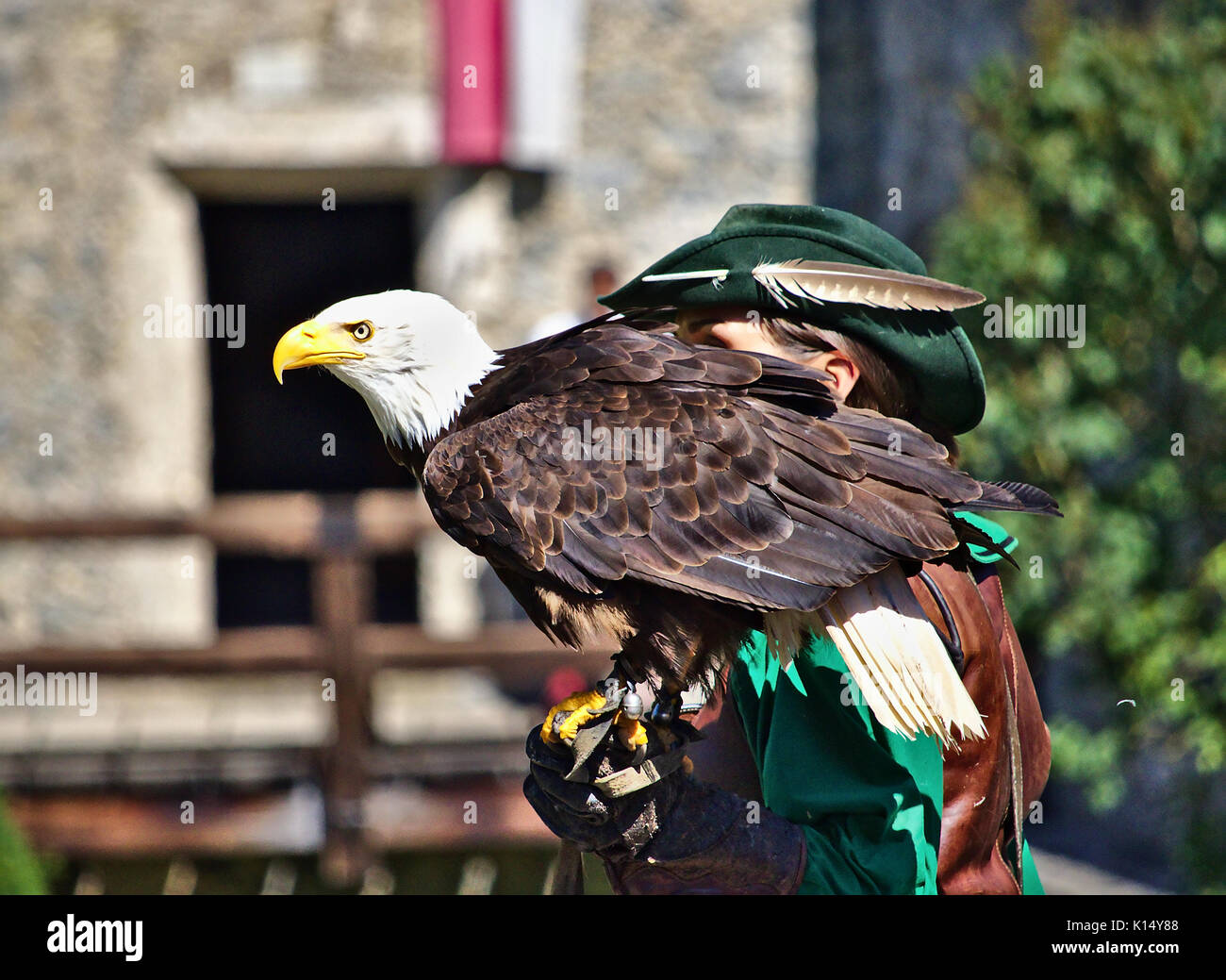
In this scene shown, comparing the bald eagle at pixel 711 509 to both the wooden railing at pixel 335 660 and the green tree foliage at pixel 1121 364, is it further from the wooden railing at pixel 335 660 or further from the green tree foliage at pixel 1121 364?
the wooden railing at pixel 335 660

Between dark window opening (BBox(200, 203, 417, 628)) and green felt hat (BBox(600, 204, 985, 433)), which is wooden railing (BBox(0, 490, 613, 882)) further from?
green felt hat (BBox(600, 204, 985, 433))

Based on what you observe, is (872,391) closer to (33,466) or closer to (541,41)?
(541,41)

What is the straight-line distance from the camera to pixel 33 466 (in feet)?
26.3

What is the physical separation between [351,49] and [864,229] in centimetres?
621

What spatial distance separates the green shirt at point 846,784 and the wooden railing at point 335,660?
3608 millimetres

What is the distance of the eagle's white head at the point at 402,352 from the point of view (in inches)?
99.0

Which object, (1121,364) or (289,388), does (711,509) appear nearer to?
(1121,364)

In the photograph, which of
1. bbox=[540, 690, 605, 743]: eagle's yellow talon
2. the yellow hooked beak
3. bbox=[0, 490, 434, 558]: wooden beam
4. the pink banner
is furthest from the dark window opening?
bbox=[540, 690, 605, 743]: eagle's yellow talon

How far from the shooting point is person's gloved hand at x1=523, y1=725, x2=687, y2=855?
86.6 inches

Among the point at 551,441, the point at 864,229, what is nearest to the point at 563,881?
the point at 551,441

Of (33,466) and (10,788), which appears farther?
(33,466)

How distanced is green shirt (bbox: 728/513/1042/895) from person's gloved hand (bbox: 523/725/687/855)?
0.22 metres

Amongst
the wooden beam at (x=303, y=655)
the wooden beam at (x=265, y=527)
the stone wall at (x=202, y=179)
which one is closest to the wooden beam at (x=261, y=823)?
the wooden beam at (x=303, y=655)

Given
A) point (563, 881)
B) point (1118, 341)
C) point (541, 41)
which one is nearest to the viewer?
point (563, 881)
